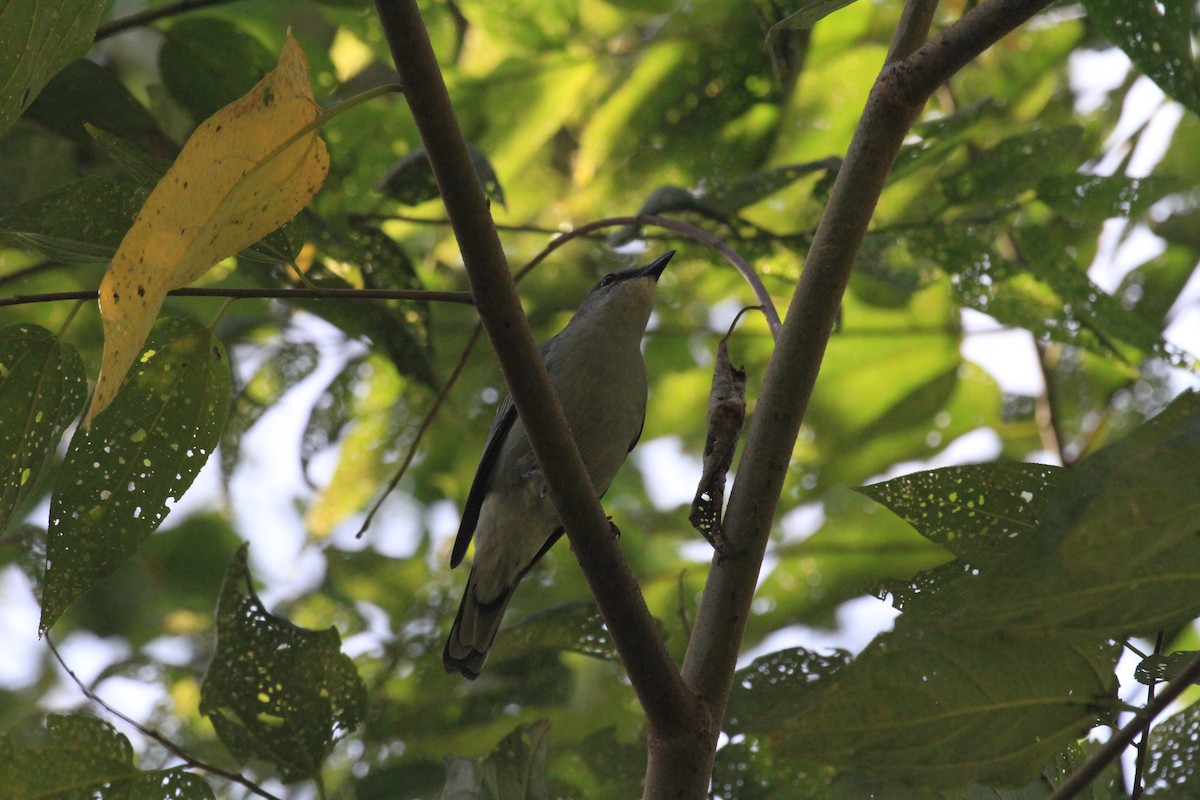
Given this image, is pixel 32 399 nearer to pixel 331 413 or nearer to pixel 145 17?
pixel 145 17

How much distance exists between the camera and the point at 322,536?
181 inches

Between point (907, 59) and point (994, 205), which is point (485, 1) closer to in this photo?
point (994, 205)

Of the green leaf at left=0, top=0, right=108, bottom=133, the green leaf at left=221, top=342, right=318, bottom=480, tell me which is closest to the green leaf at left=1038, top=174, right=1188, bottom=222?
the green leaf at left=0, top=0, right=108, bottom=133

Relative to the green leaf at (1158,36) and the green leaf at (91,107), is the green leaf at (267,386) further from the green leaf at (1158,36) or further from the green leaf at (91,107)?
the green leaf at (1158,36)

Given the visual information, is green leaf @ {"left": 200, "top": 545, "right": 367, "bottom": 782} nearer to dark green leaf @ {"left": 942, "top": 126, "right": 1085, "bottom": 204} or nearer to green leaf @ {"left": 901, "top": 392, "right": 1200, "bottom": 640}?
green leaf @ {"left": 901, "top": 392, "right": 1200, "bottom": 640}

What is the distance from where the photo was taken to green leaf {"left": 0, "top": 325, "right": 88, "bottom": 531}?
6.56 ft

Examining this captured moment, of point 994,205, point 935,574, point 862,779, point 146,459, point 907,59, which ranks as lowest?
point 862,779

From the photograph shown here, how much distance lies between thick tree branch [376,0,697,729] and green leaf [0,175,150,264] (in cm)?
67

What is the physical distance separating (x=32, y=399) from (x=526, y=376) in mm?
948

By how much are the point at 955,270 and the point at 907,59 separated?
1298 millimetres

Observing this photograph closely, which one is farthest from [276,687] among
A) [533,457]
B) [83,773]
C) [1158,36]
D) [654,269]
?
[1158,36]

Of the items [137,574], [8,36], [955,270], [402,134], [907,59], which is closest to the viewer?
[8,36]

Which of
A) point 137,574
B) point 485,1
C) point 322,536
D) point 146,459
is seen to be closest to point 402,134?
point 485,1

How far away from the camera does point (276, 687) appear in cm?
249
